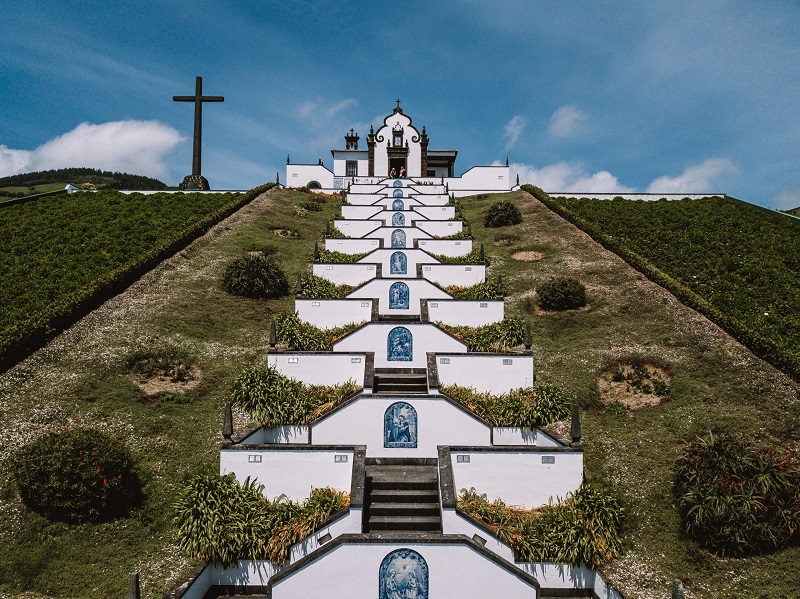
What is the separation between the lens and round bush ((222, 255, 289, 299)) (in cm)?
2328

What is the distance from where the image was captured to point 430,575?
959 centimetres

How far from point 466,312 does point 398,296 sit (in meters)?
3.11

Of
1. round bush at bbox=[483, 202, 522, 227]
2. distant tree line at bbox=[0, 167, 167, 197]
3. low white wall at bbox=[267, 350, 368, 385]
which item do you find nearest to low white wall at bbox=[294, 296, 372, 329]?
low white wall at bbox=[267, 350, 368, 385]

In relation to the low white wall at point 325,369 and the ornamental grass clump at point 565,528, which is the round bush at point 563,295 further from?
the ornamental grass clump at point 565,528

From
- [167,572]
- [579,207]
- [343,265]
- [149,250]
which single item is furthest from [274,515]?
[579,207]

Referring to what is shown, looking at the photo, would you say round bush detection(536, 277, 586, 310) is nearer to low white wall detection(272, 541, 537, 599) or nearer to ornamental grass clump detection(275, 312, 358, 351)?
ornamental grass clump detection(275, 312, 358, 351)

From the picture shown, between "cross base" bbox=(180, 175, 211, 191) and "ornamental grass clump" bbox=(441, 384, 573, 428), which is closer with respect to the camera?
"ornamental grass clump" bbox=(441, 384, 573, 428)

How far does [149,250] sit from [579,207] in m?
30.2

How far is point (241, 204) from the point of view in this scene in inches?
1471

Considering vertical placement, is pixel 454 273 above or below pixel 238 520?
above

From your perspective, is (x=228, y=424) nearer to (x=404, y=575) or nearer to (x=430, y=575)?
(x=404, y=575)

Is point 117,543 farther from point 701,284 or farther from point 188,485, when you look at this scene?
point 701,284

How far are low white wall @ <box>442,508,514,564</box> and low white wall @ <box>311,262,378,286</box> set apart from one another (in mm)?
14562

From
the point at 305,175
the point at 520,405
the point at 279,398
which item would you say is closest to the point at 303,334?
the point at 279,398
